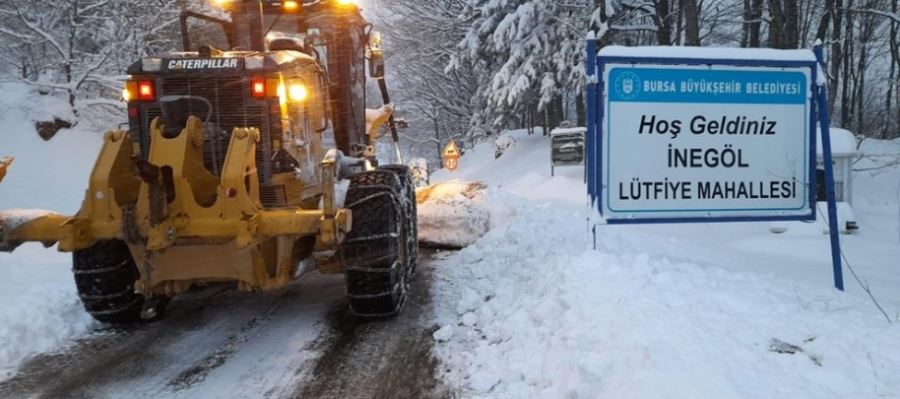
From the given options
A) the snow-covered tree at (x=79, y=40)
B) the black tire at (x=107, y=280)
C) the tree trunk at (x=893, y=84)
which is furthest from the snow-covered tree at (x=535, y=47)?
the black tire at (x=107, y=280)

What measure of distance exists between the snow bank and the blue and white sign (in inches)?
22.2

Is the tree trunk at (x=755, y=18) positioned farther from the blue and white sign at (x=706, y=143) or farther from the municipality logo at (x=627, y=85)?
the municipality logo at (x=627, y=85)

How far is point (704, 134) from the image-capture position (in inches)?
223

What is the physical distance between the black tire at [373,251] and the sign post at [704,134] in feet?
5.72

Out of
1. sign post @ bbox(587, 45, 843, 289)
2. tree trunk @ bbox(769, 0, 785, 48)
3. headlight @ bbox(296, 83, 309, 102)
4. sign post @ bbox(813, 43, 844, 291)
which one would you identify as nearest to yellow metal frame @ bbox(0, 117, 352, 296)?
headlight @ bbox(296, 83, 309, 102)

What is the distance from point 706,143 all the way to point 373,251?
9.65ft

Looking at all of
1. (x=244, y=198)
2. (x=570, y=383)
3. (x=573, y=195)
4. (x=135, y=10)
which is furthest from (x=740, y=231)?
(x=135, y=10)

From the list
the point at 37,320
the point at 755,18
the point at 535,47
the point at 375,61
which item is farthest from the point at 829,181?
the point at 755,18

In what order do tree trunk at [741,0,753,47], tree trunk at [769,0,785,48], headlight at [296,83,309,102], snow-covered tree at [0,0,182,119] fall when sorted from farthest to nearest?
tree trunk at [741,0,753,47], snow-covered tree at [0,0,182,119], tree trunk at [769,0,785,48], headlight at [296,83,309,102]

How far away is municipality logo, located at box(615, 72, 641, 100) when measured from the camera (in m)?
5.55

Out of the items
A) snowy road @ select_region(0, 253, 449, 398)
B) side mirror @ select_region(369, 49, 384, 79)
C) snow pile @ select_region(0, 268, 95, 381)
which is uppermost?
side mirror @ select_region(369, 49, 384, 79)

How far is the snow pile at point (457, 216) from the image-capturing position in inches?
392

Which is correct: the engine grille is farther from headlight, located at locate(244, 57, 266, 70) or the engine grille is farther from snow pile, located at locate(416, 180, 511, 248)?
snow pile, located at locate(416, 180, 511, 248)

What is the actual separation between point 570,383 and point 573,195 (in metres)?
9.58
